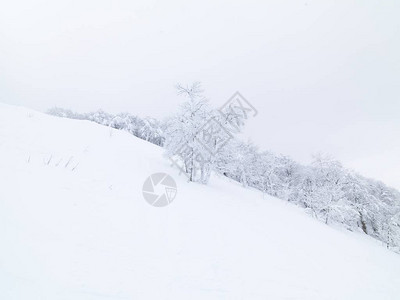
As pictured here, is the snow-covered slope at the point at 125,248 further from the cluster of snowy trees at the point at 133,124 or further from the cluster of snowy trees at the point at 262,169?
the cluster of snowy trees at the point at 133,124

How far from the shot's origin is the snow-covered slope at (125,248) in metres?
4.25

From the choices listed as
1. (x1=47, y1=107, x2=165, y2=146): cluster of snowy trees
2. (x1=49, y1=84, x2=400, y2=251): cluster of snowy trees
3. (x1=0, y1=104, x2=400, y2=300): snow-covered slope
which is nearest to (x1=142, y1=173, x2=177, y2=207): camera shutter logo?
(x1=0, y1=104, x2=400, y2=300): snow-covered slope

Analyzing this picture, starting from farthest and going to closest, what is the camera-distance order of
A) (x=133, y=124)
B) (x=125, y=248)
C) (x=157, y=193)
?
(x=133, y=124) < (x=157, y=193) < (x=125, y=248)

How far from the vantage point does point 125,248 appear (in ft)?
18.9

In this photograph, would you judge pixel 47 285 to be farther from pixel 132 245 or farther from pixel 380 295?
pixel 380 295

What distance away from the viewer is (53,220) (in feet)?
18.2

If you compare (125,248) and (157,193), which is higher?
(157,193)

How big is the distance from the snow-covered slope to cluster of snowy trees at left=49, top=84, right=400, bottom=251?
8966mm

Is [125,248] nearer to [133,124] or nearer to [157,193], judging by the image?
[157,193]

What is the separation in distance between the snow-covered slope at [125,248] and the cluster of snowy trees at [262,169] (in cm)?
897

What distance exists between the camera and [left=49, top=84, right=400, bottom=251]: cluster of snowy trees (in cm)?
2019

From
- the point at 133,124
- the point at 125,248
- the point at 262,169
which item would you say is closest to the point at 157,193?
the point at 125,248

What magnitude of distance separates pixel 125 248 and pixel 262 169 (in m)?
48.1

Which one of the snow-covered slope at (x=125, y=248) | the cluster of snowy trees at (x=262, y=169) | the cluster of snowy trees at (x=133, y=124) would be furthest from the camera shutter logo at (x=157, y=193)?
the cluster of snowy trees at (x=133, y=124)
